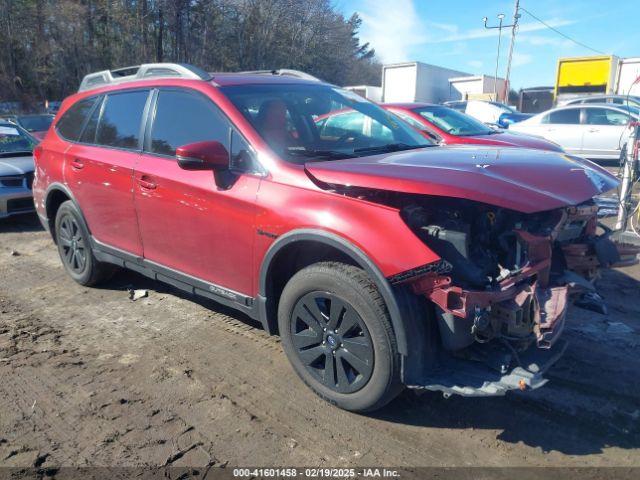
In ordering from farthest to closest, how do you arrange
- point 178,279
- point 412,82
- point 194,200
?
point 412,82
point 178,279
point 194,200

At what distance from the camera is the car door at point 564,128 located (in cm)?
1284

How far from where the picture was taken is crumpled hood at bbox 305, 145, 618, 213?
2.55 metres

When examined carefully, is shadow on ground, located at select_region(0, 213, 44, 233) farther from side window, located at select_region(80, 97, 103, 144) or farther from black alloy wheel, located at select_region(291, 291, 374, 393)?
black alloy wheel, located at select_region(291, 291, 374, 393)

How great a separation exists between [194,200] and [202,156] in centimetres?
48

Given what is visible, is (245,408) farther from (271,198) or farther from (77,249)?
(77,249)

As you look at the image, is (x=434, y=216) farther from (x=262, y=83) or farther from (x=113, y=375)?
(x=113, y=375)

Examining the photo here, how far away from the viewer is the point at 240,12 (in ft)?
117

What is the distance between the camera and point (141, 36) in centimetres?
3322

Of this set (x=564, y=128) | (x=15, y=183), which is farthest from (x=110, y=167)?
(x=564, y=128)

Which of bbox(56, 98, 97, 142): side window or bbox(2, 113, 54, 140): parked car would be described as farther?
bbox(2, 113, 54, 140): parked car

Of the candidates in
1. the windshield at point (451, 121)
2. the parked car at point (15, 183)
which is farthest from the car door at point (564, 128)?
the parked car at point (15, 183)

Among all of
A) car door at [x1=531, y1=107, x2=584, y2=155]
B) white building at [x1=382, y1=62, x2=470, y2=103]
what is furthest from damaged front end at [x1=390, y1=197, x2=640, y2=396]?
white building at [x1=382, y1=62, x2=470, y2=103]

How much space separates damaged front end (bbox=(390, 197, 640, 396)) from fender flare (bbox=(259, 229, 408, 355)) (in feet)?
0.35

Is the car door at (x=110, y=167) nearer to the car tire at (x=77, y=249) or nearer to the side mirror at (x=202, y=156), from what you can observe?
the car tire at (x=77, y=249)
